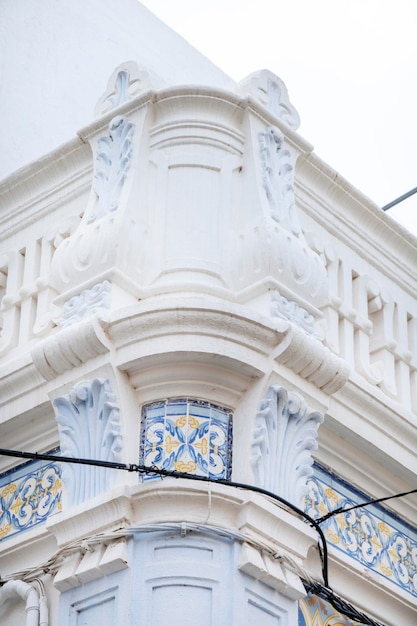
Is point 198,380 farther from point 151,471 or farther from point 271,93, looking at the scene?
point 271,93

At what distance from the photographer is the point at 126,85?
945 cm

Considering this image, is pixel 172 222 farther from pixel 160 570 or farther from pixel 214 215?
pixel 160 570

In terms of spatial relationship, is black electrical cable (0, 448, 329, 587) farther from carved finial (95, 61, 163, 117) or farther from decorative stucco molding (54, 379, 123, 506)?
carved finial (95, 61, 163, 117)

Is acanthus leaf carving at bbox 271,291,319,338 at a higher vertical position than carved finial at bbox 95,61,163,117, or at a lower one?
lower

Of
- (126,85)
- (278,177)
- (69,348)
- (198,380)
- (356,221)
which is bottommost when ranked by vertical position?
(198,380)

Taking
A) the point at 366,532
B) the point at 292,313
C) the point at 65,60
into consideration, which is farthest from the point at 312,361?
the point at 65,60

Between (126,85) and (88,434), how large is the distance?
189 centimetres

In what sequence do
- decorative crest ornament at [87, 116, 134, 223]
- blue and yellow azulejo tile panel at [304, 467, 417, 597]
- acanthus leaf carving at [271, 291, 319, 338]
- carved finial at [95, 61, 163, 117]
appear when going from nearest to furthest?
acanthus leaf carving at [271, 291, 319, 338] → blue and yellow azulejo tile panel at [304, 467, 417, 597] → decorative crest ornament at [87, 116, 134, 223] → carved finial at [95, 61, 163, 117]

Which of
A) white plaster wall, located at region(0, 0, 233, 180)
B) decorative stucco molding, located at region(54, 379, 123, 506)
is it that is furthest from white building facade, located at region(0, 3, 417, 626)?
white plaster wall, located at region(0, 0, 233, 180)

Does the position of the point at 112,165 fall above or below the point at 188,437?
above

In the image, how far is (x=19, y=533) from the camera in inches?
344

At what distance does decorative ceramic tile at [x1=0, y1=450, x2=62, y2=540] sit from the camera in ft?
28.6

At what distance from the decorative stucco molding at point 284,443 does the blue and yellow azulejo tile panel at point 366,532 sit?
26 centimetres

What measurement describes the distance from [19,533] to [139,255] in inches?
52.4
